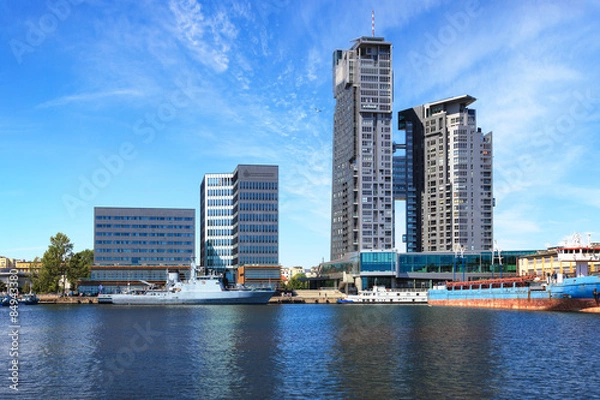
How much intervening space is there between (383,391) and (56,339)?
160ft

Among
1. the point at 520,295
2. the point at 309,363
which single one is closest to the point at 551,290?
the point at 520,295

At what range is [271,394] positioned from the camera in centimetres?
4294

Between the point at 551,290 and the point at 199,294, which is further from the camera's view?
the point at 199,294

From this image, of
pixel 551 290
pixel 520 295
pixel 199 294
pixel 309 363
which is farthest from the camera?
pixel 199 294

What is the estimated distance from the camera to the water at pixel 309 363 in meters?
43.8

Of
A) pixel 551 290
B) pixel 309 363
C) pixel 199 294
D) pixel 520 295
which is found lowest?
pixel 199 294

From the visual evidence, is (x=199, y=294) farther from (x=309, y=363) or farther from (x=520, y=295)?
(x=309, y=363)

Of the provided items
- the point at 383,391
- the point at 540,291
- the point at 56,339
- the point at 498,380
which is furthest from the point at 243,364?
the point at 540,291

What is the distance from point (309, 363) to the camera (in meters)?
56.1

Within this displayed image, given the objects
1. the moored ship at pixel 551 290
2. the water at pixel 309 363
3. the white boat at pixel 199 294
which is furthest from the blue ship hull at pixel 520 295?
the white boat at pixel 199 294

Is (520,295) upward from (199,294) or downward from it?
upward

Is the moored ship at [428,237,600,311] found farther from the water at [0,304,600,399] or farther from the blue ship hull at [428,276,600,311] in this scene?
the water at [0,304,600,399]

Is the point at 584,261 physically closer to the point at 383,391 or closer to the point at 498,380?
the point at 498,380

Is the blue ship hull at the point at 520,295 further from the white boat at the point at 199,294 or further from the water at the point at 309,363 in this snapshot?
the white boat at the point at 199,294
